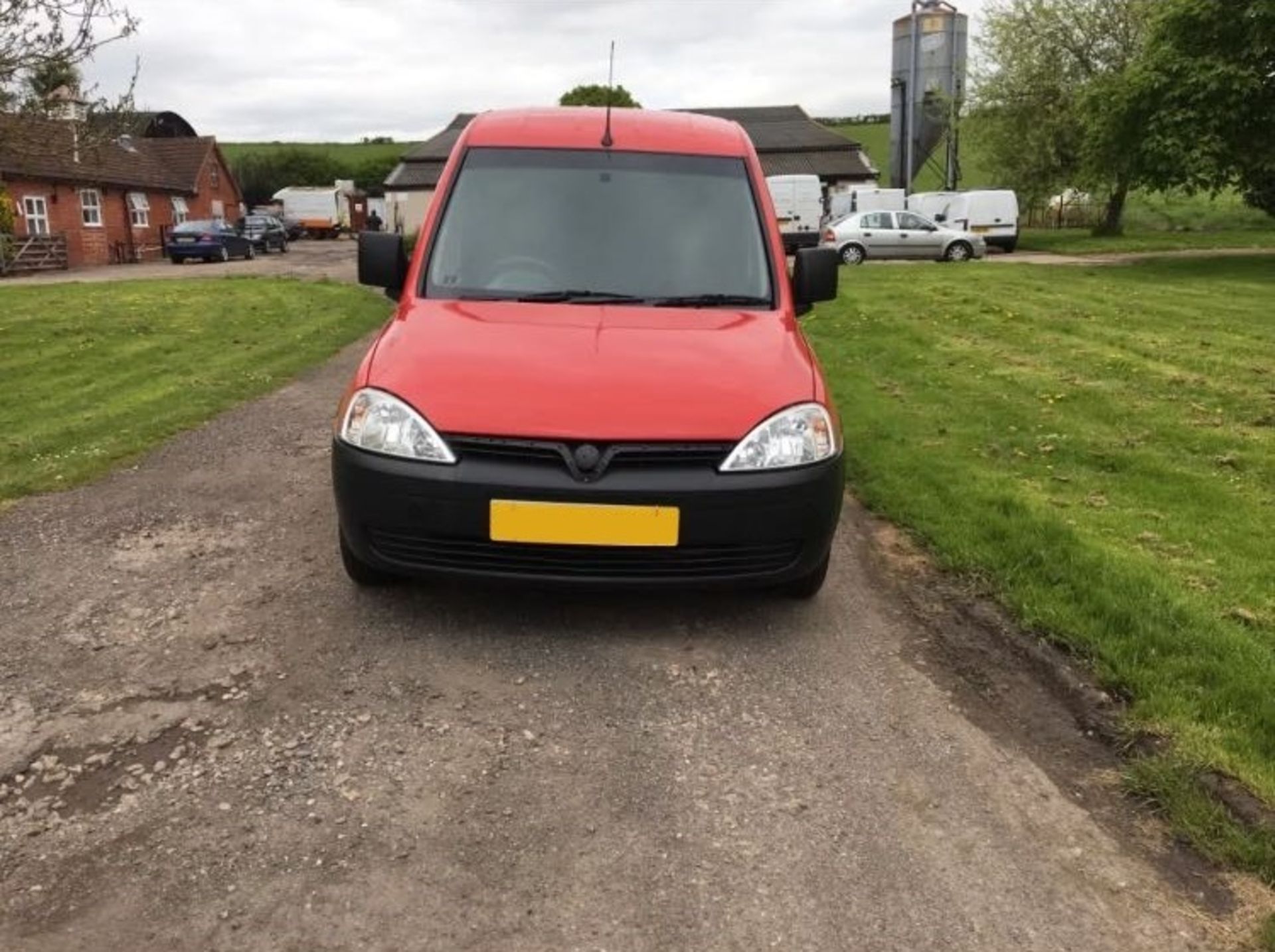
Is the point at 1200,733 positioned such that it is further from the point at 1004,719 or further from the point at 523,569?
the point at 523,569

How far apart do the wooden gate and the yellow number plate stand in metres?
30.4

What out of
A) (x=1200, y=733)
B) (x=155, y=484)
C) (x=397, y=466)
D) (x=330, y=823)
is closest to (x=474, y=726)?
(x=330, y=823)

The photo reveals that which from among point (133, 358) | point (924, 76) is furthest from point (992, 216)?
point (133, 358)

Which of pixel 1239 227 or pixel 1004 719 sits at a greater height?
pixel 1239 227

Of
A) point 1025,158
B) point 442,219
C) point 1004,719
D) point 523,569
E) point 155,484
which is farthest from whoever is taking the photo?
point 1025,158

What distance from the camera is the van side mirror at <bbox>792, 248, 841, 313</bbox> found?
5.18 meters

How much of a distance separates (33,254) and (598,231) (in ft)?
112

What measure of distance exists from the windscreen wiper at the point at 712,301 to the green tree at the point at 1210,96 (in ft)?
65.3

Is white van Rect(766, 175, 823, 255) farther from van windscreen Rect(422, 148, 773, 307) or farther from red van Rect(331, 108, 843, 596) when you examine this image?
red van Rect(331, 108, 843, 596)

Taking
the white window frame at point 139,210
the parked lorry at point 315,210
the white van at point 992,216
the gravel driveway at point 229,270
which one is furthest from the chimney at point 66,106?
the parked lorry at point 315,210

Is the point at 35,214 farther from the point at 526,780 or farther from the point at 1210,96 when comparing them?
the point at 526,780

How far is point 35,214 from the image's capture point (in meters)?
34.7

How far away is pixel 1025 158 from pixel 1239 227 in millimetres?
8638

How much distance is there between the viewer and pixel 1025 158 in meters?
37.6
